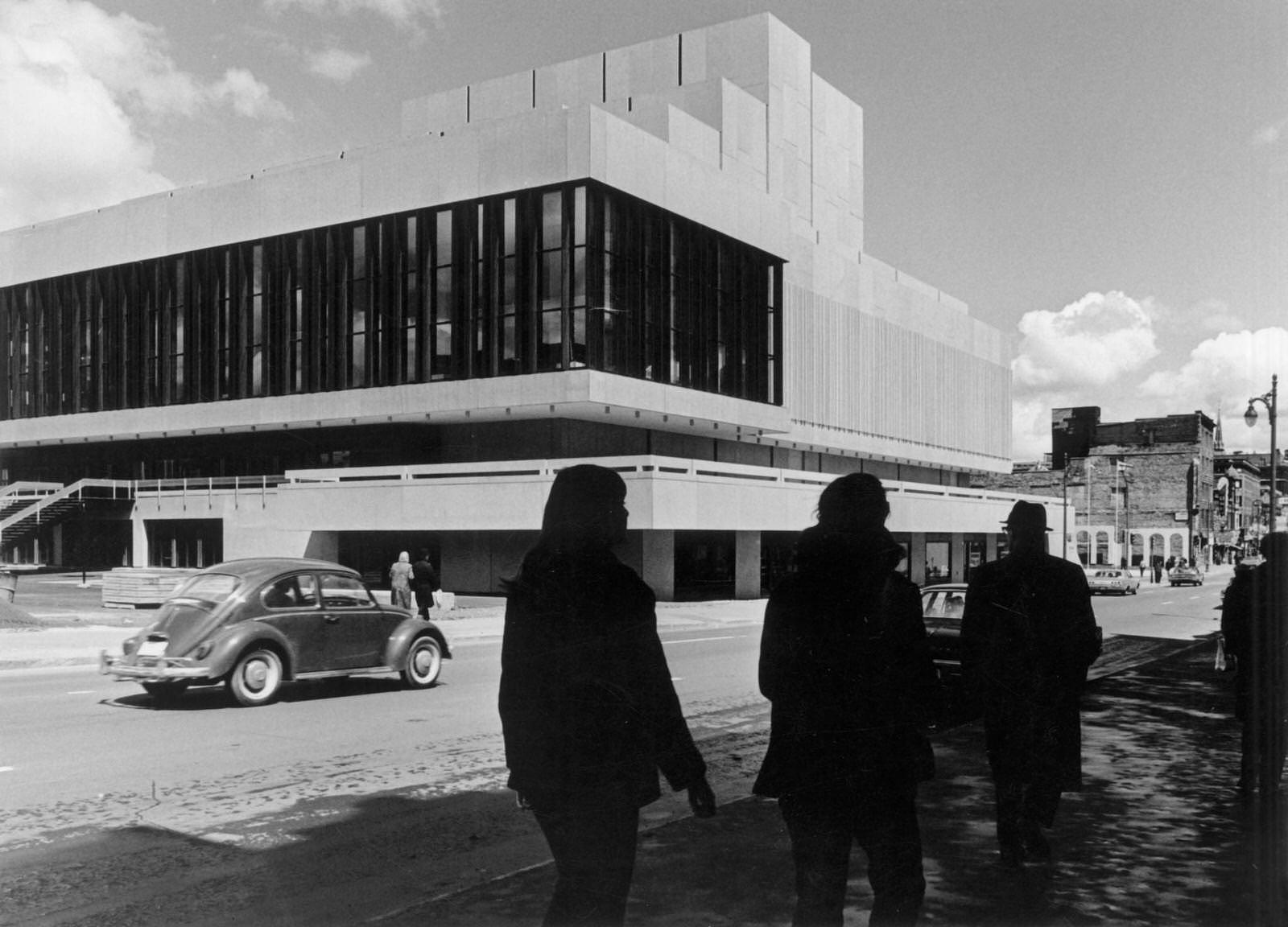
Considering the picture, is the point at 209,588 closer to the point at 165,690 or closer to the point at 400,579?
the point at 165,690

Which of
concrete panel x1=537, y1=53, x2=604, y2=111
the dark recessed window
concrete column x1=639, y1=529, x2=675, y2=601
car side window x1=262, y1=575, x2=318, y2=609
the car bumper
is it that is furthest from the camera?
concrete panel x1=537, y1=53, x2=604, y2=111

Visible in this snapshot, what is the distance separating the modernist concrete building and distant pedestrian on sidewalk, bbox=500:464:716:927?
30.6 meters

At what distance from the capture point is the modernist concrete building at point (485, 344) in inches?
1539

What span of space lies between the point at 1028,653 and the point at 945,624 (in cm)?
682

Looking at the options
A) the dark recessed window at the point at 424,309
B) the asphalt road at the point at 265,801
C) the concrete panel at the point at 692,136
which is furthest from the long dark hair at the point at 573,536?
the concrete panel at the point at 692,136

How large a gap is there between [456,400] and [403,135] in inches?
1142

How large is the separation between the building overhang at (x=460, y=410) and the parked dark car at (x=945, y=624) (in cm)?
2581

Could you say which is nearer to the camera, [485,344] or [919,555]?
[485,344]

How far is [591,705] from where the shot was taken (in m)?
3.64

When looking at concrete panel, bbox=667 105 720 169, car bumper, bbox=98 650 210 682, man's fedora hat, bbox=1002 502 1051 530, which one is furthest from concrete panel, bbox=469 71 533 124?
man's fedora hat, bbox=1002 502 1051 530

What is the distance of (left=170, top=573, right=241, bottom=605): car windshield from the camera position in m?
12.1

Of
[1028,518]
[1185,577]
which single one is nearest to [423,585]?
[1028,518]

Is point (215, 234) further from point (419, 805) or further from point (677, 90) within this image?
point (419, 805)

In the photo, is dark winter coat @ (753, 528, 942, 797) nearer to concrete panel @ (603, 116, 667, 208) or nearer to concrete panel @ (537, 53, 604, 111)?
concrete panel @ (603, 116, 667, 208)
